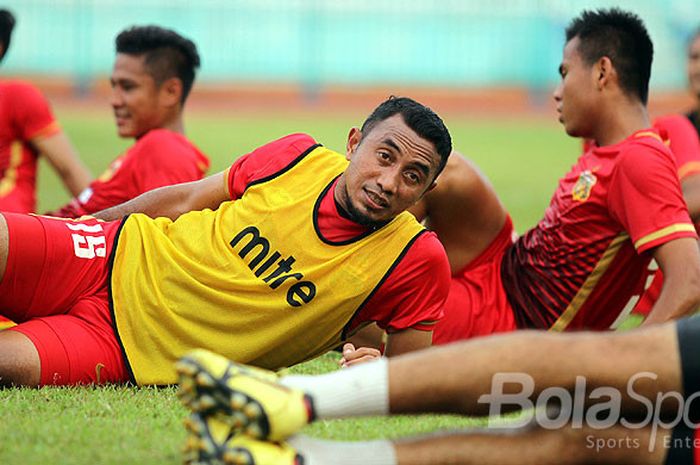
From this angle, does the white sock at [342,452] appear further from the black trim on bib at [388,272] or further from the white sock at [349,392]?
the black trim on bib at [388,272]

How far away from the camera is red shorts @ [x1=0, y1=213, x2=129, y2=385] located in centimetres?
463

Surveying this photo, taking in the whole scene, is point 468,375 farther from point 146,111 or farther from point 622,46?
point 146,111

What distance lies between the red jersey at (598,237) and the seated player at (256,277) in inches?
39.4

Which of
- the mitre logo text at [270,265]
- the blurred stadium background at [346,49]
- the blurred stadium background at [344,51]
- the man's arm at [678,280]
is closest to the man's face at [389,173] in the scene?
the mitre logo text at [270,265]

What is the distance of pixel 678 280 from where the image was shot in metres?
5.01

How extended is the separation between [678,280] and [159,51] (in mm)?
3740

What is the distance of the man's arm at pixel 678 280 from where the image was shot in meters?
4.97

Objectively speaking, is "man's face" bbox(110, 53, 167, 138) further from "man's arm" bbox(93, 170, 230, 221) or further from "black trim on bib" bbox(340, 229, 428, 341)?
"black trim on bib" bbox(340, 229, 428, 341)

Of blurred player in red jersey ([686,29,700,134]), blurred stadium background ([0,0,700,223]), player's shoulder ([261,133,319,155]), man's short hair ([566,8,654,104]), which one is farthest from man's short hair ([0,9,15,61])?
blurred stadium background ([0,0,700,223])

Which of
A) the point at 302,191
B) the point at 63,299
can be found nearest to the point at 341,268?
the point at 302,191

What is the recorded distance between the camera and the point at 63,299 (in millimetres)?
4824

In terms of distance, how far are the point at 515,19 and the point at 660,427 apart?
28787 mm

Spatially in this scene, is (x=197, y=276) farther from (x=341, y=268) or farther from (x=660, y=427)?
(x=660, y=427)

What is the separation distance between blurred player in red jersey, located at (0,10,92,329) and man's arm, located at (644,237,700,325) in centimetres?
443
